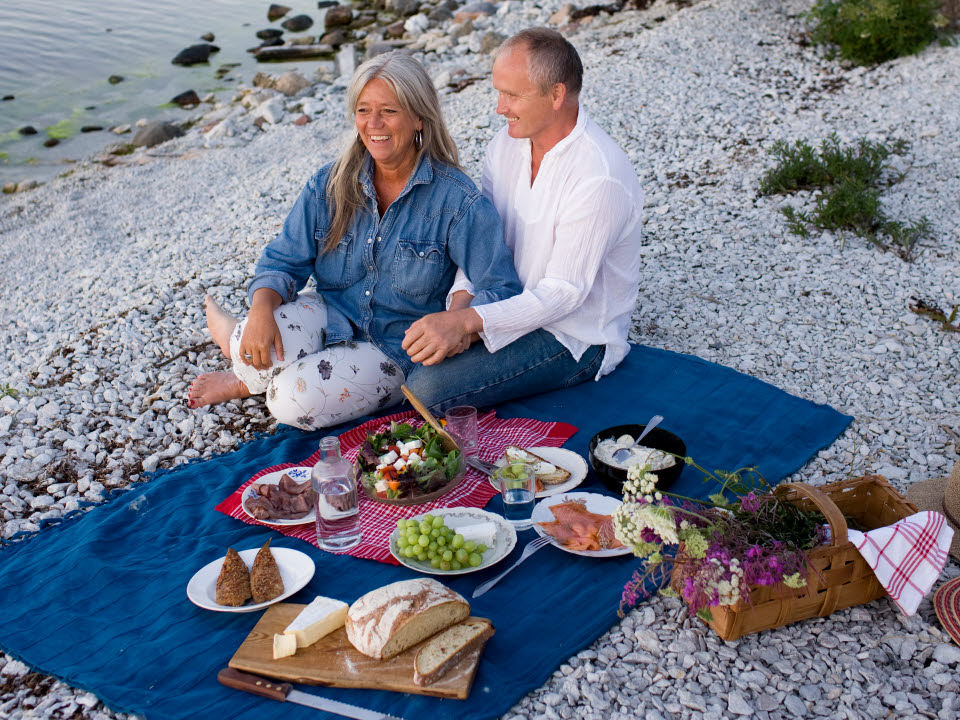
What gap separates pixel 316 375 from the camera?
463 cm

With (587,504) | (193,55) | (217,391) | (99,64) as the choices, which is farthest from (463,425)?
(99,64)

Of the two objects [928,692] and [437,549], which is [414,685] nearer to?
[437,549]

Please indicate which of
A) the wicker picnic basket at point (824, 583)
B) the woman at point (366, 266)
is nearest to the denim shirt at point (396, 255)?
the woman at point (366, 266)

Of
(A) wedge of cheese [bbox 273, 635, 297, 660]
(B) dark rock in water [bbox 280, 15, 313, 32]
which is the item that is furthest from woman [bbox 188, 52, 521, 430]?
(B) dark rock in water [bbox 280, 15, 313, 32]

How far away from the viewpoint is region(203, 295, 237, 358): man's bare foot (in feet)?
16.8

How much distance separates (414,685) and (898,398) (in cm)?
326

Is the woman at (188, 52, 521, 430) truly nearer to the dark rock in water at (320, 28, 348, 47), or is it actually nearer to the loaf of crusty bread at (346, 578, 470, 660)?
the loaf of crusty bread at (346, 578, 470, 660)

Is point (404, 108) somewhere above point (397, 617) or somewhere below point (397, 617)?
above

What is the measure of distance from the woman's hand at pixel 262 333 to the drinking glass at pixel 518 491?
1498 mm

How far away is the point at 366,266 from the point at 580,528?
6.56 feet

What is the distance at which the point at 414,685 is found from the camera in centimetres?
296

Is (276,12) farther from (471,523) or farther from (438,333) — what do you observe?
(471,523)

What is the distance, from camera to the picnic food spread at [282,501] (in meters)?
3.93

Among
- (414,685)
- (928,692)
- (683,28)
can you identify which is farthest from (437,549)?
(683,28)
